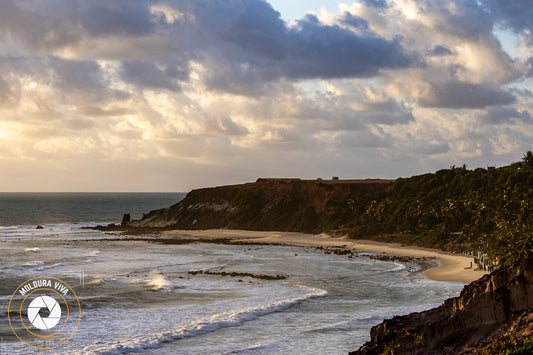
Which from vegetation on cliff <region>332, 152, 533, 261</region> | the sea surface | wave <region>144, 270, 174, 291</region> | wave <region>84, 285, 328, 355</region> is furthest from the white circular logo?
vegetation on cliff <region>332, 152, 533, 261</region>

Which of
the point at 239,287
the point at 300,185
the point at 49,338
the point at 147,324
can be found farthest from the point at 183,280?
the point at 300,185

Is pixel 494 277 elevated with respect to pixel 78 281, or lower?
elevated

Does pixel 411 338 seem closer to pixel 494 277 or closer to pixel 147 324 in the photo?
pixel 494 277

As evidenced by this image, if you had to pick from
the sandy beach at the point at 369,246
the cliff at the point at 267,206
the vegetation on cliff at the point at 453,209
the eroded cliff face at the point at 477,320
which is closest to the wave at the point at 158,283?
the sandy beach at the point at 369,246

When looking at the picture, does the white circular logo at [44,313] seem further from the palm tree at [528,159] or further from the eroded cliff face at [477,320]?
the palm tree at [528,159]

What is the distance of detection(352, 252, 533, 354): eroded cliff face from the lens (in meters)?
13.5

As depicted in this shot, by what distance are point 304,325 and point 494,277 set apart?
13279mm

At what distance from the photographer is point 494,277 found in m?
14.1

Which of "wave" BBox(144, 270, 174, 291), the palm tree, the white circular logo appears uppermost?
the palm tree

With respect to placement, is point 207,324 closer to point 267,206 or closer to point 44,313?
point 44,313

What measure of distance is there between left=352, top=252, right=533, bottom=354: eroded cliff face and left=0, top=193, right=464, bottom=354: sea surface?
5.86 metres

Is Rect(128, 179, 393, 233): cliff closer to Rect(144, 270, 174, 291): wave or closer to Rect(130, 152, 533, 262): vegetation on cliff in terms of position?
Rect(130, 152, 533, 262): vegetation on cliff

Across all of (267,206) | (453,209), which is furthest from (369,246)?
(267,206)

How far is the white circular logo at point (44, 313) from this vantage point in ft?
85.5
